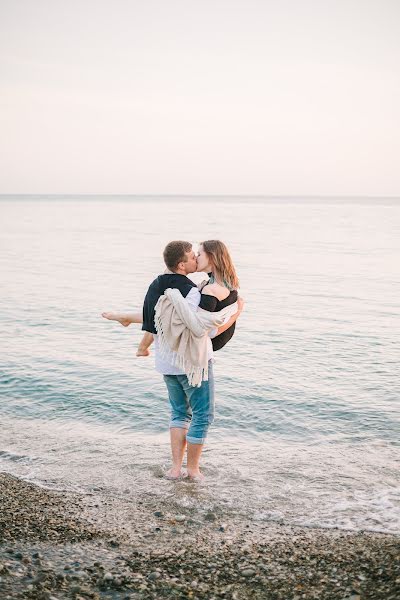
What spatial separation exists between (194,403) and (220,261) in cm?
153

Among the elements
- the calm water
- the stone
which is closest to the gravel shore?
the stone

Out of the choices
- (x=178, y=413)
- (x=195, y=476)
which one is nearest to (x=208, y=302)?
(x=178, y=413)

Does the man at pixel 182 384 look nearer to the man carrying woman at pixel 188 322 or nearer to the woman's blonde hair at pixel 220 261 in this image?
the man carrying woman at pixel 188 322

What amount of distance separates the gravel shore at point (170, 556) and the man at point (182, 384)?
71 cm

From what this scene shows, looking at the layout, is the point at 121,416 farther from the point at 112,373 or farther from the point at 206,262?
the point at 206,262

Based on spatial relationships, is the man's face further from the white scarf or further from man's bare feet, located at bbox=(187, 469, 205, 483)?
man's bare feet, located at bbox=(187, 469, 205, 483)

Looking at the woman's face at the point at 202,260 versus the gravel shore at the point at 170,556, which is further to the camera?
the woman's face at the point at 202,260

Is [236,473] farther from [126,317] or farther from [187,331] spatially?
[126,317]

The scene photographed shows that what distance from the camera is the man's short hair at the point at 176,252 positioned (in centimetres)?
635

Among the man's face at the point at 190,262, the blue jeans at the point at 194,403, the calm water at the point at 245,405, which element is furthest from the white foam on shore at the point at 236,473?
the man's face at the point at 190,262

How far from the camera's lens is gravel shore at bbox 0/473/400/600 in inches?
175

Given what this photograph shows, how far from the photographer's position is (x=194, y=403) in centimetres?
681

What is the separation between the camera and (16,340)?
1416 cm

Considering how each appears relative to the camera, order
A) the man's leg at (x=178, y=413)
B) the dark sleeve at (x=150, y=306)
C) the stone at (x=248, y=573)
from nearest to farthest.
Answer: the stone at (x=248, y=573) → the dark sleeve at (x=150, y=306) → the man's leg at (x=178, y=413)
